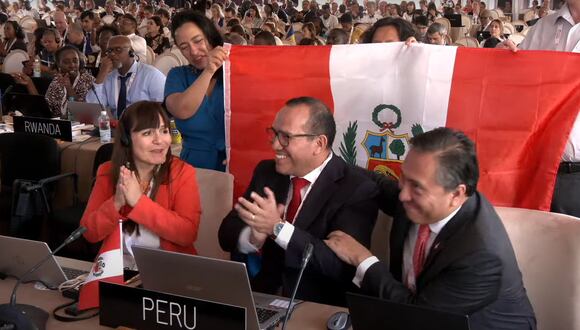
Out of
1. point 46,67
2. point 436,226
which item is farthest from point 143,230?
point 46,67

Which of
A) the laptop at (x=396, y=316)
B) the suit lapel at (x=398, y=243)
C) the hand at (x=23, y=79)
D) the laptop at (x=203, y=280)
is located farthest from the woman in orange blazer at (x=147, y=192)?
the hand at (x=23, y=79)

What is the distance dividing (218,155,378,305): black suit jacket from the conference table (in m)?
0.21

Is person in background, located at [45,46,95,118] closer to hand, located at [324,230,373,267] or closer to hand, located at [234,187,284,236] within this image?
hand, located at [234,187,284,236]

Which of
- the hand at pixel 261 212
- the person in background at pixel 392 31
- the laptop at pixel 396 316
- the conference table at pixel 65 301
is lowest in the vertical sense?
the conference table at pixel 65 301

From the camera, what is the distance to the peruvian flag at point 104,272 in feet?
6.43

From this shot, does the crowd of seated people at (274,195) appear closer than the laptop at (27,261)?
Yes

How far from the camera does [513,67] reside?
9.38 ft

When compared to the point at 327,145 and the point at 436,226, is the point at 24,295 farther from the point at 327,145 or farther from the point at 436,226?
the point at 436,226

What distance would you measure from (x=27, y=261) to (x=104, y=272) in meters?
0.27

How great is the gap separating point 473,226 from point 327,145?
2.18 ft

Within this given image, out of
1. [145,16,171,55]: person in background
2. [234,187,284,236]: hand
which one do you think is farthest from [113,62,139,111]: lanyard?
[145,16,171,55]: person in background

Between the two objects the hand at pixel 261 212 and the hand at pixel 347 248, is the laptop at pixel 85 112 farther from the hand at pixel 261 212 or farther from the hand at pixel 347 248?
the hand at pixel 347 248

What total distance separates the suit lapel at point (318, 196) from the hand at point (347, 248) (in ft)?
0.55

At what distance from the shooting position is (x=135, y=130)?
2609 millimetres
